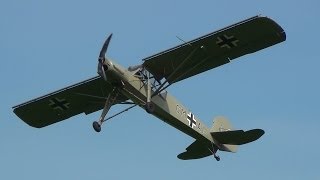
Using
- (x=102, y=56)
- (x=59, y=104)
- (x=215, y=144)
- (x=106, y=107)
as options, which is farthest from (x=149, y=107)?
(x=215, y=144)

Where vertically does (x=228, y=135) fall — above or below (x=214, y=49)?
below

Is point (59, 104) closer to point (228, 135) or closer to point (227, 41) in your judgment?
point (228, 135)

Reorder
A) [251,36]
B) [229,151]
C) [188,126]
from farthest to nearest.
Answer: [229,151] < [188,126] < [251,36]

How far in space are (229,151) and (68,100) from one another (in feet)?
19.7

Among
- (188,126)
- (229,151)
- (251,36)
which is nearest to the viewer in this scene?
(251,36)

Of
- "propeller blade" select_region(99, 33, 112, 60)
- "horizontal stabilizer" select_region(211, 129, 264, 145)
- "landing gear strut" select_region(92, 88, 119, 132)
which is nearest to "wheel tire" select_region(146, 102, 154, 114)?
"landing gear strut" select_region(92, 88, 119, 132)

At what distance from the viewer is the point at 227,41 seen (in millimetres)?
24516

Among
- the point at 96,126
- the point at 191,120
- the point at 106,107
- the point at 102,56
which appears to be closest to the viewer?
the point at 102,56

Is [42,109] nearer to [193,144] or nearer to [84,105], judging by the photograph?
[84,105]

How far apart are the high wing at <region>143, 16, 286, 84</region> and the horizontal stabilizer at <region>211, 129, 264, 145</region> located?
251 centimetres

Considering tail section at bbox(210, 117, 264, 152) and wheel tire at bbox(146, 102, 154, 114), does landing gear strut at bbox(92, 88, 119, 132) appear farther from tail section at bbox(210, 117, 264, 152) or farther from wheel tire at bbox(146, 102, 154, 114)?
tail section at bbox(210, 117, 264, 152)

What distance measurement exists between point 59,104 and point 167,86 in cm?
415

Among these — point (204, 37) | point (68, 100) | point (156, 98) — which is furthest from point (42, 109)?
point (204, 37)

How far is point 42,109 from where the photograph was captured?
27500 millimetres
